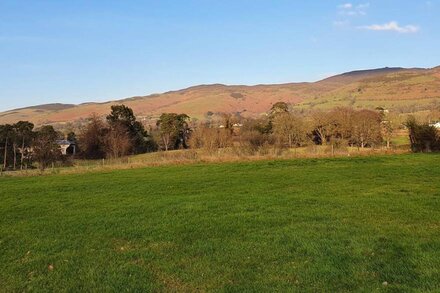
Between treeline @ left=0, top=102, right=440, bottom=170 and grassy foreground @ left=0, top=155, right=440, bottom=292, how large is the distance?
126 ft

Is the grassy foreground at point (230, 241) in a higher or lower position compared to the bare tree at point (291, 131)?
lower

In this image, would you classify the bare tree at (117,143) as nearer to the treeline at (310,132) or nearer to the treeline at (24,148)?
the treeline at (24,148)

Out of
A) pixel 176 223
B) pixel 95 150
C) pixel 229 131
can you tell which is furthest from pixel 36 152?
pixel 176 223

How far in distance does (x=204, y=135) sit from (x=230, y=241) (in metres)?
60.3

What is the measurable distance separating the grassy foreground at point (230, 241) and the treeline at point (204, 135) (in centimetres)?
3831

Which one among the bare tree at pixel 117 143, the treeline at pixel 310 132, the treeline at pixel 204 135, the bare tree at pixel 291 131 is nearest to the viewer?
the treeline at pixel 310 132

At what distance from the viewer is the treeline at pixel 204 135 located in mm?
63594

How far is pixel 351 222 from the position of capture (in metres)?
10.4

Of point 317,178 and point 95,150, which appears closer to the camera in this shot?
point 317,178

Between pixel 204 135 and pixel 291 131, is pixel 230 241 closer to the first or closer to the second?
pixel 291 131

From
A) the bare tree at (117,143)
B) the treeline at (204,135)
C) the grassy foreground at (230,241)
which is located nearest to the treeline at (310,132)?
the treeline at (204,135)

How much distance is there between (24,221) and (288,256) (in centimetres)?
795

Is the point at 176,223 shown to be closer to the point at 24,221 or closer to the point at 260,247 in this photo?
Result: the point at 260,247

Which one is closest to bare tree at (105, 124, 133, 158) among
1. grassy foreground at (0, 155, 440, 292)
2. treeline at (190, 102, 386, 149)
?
treeline at (190, 102, 386, 149)
